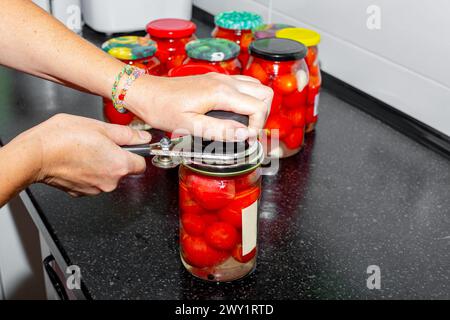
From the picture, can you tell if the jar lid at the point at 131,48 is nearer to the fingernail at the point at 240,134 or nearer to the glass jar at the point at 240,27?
the glass jar at the point at 240,27

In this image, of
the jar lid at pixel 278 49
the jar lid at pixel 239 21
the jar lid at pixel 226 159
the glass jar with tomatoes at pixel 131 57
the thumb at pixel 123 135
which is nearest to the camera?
the jar lid at pixel 226 159

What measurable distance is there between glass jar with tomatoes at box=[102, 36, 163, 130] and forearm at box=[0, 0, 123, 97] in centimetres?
18

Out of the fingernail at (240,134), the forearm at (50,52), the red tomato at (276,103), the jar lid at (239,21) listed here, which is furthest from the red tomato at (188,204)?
the jar lid at (239,21)

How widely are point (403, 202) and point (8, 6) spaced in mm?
714

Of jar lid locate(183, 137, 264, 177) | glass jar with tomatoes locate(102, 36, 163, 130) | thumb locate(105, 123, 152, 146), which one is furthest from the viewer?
glass jar with tomatoes locate(102, 36, 163, 130)

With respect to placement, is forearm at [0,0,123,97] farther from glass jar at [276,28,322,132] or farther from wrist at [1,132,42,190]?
glass jar at [276,28,322,132]

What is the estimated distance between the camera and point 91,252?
2.68ft

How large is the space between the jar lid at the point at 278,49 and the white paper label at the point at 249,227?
0.32 metres

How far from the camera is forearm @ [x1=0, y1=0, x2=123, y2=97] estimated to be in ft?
2.84

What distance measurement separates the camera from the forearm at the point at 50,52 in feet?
2.84

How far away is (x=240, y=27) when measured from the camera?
1.20 m

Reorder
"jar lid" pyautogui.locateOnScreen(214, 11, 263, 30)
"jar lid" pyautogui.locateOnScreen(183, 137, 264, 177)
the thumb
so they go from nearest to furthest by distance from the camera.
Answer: "jar lid" pyautogui.locateOnScreen(183, 137, 264, 177)
the thumb
"jar lid" pyautogui.locateOnScreen(214, 11, 263, 30)

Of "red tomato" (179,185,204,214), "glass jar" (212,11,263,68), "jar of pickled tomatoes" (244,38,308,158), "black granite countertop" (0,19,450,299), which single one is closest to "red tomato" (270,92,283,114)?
"jar of pickled tomatoes" (244,38,308,158)

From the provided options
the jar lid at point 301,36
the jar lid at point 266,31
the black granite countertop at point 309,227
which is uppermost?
the jar lid at point 301,36
